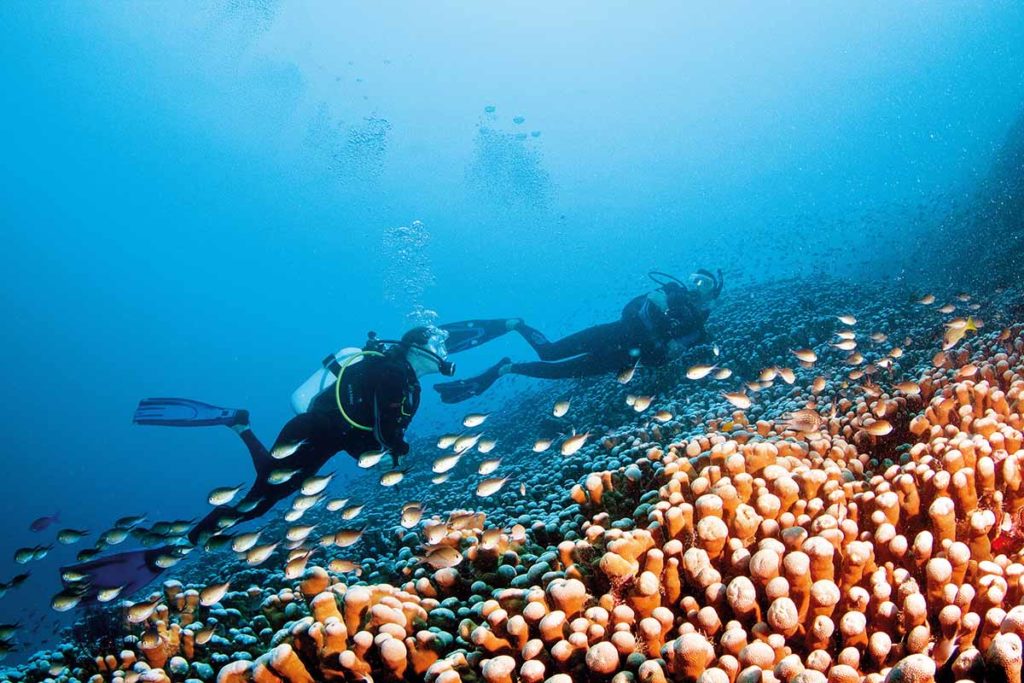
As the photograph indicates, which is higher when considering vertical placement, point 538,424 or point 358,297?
point 358,297

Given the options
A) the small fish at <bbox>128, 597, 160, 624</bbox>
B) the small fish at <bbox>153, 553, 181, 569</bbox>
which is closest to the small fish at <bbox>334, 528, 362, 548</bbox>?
the small fish at <bbox>128, 597, 160, 624</bbox>

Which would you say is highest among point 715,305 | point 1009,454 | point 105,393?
point 105,393

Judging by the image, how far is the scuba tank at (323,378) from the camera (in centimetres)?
864

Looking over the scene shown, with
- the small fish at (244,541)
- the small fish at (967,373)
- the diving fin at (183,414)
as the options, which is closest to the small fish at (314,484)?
the small fish at (244,541)

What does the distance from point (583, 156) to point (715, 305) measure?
4701 inches

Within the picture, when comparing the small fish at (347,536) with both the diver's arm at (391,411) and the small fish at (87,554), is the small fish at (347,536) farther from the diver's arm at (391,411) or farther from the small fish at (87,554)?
the small fish at (87,554)

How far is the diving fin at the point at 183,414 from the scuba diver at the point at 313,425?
1 cm

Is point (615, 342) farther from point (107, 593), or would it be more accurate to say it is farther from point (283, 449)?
point (107, 593)

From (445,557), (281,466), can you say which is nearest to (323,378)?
(281,466)

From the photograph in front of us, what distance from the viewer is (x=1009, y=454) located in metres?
2.41

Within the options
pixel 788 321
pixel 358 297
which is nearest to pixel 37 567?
pixel 788 321

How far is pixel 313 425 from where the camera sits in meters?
7.76

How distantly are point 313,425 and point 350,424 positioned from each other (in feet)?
1.94

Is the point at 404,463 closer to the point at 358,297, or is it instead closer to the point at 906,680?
the point at 906,680
